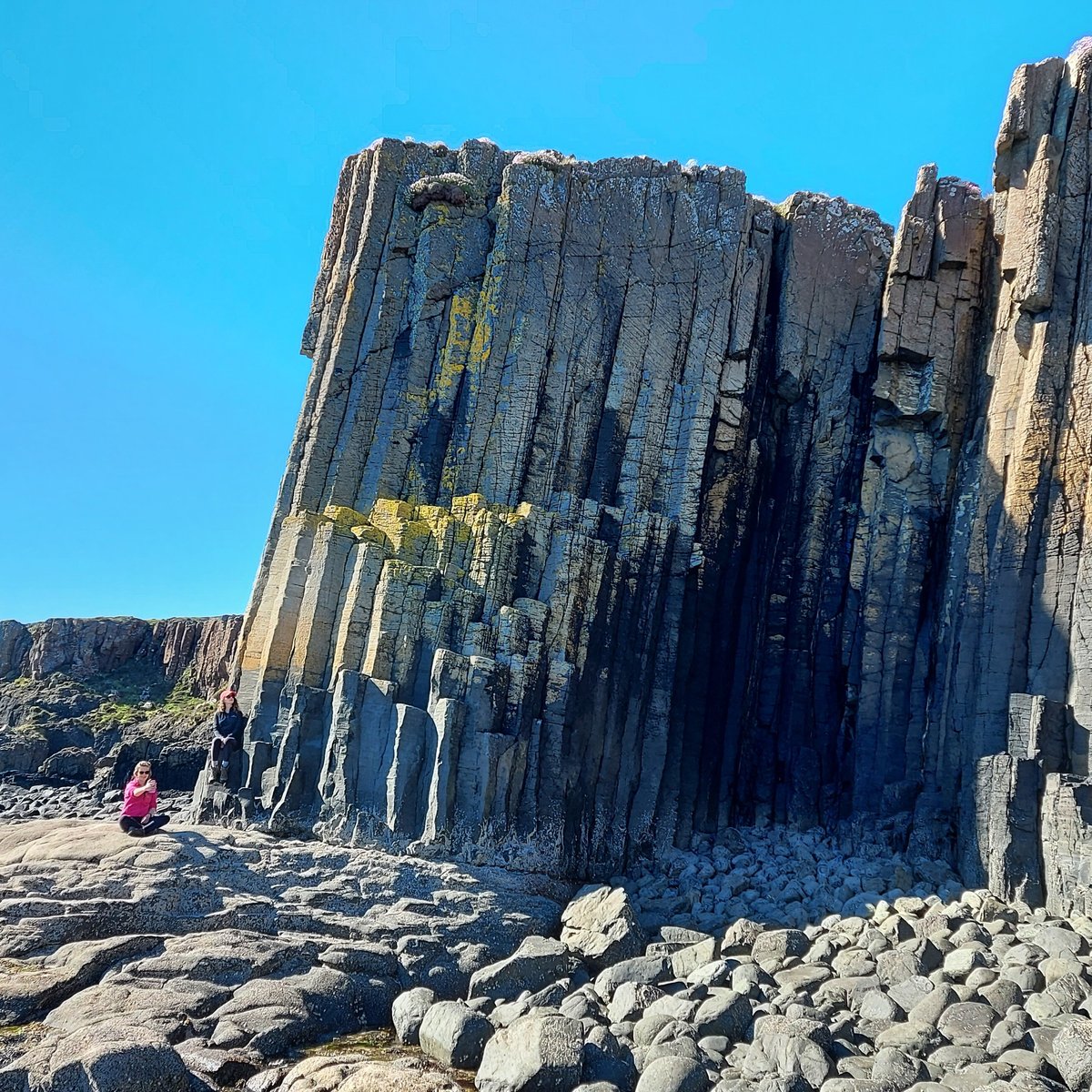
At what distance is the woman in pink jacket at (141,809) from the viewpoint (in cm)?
1625

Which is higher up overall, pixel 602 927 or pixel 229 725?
pixel 229 725

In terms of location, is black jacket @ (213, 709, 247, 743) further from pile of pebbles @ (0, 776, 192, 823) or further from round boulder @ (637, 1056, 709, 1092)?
round boulder @ (637, 1056, 709, 1092)

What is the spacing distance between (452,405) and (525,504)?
3.87 m

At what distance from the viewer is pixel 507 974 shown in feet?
46.0

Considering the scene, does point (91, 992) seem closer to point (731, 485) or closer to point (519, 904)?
point (519, 904)

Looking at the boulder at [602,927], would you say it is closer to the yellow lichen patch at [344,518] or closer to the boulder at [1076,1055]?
the boulder at [1076,1055]

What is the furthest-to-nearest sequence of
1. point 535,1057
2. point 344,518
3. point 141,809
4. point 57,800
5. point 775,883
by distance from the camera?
point 57,800 < point 344,518 < point 775,883 < point 141,809 < point 535,1057

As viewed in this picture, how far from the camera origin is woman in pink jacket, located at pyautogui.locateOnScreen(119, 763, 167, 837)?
16250mm

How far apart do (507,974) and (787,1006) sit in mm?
3433

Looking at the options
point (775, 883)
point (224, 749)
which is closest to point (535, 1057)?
point (775, 883)

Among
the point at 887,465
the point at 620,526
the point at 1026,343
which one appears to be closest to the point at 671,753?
the point at 620,526

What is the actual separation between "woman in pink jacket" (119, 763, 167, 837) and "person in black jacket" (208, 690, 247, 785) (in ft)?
4.16

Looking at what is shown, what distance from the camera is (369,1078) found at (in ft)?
35.4

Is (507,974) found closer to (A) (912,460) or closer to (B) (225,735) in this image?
(B) (225,735)
